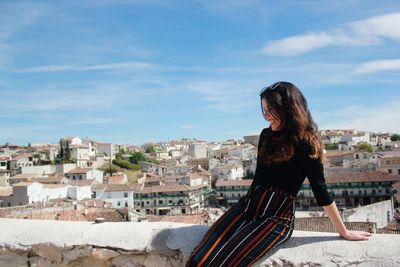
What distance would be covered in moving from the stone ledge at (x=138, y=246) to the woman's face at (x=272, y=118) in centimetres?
74

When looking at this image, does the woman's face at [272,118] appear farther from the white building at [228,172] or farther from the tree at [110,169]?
the tree at [110,169]

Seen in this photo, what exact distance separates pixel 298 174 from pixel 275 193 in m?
0.20

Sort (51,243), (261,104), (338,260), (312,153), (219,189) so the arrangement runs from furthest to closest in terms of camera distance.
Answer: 1. (219,189)
2. (51,243)
3. (261,104)
4. (312,153)
5. (338,260)

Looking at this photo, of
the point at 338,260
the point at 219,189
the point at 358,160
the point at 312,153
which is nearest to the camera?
the point at 338,260

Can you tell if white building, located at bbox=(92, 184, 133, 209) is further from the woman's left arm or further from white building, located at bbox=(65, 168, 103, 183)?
the woman's left arm

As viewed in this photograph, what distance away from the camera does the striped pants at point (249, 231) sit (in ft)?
10.1

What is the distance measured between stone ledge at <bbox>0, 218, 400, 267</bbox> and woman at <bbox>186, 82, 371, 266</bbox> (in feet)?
0.38

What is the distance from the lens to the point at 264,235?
10.3 feet

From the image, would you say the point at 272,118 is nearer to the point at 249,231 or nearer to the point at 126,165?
the point at 249,231

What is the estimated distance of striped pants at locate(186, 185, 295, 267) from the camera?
3.08 metres

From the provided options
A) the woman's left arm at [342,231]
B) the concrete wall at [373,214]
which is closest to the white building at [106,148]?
the concrete wall at [373,214]

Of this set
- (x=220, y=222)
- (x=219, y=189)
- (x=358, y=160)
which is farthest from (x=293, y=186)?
(x=358, y=160)

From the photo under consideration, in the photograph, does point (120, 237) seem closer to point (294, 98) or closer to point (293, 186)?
point (293, 186)

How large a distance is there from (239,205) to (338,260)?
0.76 m
